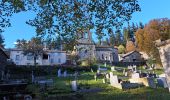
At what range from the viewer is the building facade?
79.2 meters

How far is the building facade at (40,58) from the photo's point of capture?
7919cm

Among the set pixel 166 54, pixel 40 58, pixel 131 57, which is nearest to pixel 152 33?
pixel 131 57

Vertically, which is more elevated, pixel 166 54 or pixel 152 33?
pixel 152 33

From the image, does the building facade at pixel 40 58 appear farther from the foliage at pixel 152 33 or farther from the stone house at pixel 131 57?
the stone house at pixel 131 57

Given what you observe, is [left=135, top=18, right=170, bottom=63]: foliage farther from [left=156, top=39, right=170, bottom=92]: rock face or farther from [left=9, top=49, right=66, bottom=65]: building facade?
[left=156, top=39, right=170, bottom=92]: rock face

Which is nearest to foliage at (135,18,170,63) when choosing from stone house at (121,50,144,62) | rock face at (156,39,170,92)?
stone house at (121,50,144,62)

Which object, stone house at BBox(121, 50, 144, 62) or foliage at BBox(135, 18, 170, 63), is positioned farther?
stone house at BBox(121, 50, 144, 62)

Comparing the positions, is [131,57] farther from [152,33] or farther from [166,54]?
[166,54]

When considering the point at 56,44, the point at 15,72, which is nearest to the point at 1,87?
the point at 56,44

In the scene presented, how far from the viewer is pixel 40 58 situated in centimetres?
8044

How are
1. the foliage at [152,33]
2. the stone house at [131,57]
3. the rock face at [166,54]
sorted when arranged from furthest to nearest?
the stone house at [131,57], the foliage at [152,33], the rock face at [166,54]

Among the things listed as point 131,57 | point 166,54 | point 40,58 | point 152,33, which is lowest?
point 166,54

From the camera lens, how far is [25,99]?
63.3ft

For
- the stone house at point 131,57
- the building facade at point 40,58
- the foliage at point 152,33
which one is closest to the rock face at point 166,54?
the foliage at point 152,33
